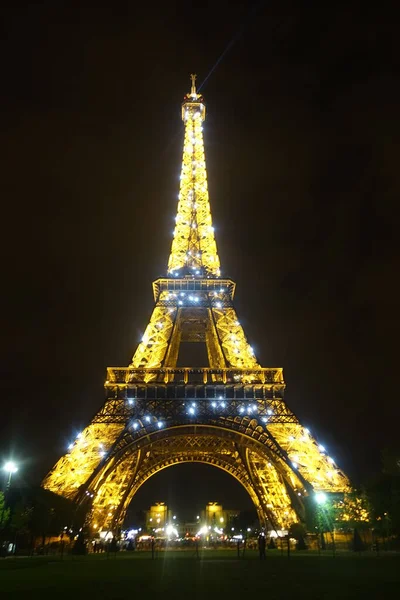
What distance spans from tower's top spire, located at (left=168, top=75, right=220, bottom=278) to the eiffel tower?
0.45 feet

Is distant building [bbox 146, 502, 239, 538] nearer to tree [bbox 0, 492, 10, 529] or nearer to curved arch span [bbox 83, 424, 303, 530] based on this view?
curved arch span [bbox 83, 424, 303, 530]

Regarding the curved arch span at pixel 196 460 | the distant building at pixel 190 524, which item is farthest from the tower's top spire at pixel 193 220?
the distant building at pixel 190 524

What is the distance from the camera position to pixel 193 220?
175ft

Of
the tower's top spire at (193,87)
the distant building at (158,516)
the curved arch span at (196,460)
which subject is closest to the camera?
the curved arch span at (196,460)

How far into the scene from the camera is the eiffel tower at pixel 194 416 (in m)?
33.3

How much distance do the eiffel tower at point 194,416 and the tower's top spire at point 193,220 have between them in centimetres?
14

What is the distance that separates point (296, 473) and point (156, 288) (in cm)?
2231

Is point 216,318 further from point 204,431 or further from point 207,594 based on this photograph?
point 207,594

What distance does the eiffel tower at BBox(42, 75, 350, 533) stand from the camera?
33.3 meters

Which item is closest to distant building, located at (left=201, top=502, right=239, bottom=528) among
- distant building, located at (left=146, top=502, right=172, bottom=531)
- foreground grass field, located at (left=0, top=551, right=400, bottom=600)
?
distant building, located at (left=146, top=502, right=172, bottom=531)

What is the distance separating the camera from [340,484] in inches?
1271

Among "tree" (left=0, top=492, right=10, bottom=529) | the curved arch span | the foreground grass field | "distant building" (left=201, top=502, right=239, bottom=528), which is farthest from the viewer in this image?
"distant building" (left=201, top=502, right=239, bottom=528)

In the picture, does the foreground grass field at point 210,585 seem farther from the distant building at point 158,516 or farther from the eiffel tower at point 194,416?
the distant building at point 158,516

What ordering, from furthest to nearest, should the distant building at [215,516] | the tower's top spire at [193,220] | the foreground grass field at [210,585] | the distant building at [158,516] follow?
the distant building at [215,516], the distant building at [158,516], the tower's top spire at [193,220], the foreground grass field at [210,585]
